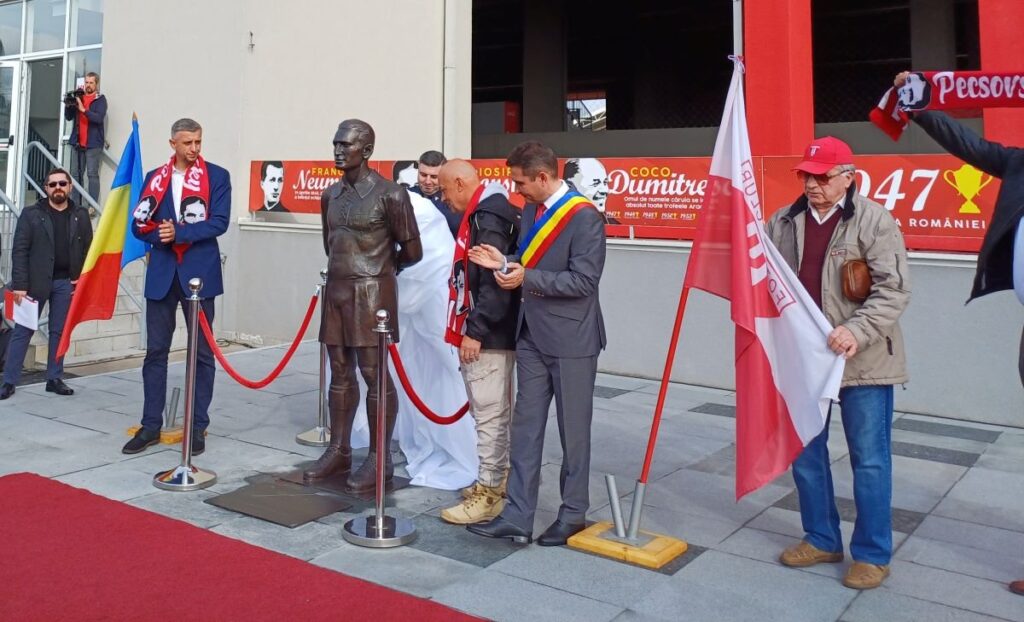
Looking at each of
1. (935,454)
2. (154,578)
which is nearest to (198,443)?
(154,578)

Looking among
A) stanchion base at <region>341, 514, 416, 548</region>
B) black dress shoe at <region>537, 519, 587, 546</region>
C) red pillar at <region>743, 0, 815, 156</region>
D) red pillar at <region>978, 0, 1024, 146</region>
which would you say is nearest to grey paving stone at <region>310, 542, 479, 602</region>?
stanchion base at <region>341, 514, 416, 548</region>

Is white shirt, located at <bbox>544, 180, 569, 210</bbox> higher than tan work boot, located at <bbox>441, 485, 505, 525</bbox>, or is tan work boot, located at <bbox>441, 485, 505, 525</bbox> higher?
white shirt, located at <bbox>544, 180, 569, 210</bbox>

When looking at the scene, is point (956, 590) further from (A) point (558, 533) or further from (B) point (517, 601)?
(B) point (517, 601)

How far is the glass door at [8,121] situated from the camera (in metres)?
14.9

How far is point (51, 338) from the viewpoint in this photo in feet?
25.7

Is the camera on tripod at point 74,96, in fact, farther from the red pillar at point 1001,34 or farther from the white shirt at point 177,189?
the red pillar at point 1001,34

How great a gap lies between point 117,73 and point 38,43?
3.19m

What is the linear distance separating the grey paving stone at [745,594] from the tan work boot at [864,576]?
42 millimetres

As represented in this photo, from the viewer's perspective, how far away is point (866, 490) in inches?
151

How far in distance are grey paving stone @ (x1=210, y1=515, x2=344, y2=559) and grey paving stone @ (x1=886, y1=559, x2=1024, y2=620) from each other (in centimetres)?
256

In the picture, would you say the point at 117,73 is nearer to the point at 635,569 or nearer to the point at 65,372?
the point at 65,372

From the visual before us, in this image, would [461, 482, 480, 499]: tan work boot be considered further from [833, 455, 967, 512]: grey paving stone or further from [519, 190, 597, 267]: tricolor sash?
[833, 455, 967, 512]: grey paving stone

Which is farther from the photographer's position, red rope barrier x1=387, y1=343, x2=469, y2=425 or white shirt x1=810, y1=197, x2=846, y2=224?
red rope barrier x1=387, y1=343, x2=469, y2=425

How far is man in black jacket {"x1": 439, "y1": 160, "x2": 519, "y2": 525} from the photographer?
4520 millimetres
